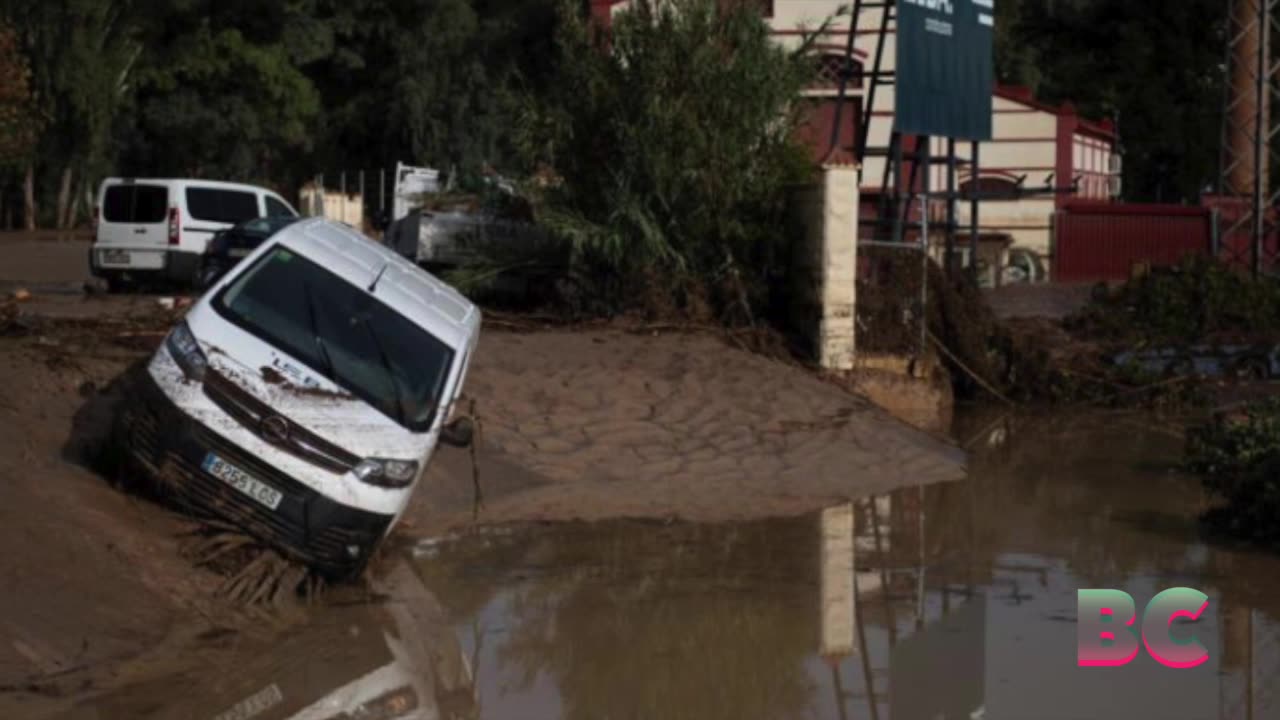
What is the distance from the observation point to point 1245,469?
14.3 meters

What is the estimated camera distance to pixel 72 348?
49.9ft

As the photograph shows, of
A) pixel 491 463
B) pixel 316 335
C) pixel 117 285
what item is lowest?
pixel 491 463

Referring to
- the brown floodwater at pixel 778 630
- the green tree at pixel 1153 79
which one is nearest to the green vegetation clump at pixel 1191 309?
the brown floodwater at pixel 778 630

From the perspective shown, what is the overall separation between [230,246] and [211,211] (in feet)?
12.7

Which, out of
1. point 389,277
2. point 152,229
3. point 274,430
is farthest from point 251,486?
point 152,229

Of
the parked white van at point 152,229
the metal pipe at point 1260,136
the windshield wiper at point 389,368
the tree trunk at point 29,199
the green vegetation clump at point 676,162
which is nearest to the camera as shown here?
the windshield wiper at point 389,368

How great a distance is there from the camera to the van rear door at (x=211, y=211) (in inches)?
1148

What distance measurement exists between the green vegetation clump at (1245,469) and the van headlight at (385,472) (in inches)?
257

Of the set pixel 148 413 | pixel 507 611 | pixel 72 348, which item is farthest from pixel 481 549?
pixel 72 348

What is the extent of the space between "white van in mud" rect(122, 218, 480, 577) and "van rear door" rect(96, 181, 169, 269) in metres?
17.9

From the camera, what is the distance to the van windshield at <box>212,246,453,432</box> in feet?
37.1

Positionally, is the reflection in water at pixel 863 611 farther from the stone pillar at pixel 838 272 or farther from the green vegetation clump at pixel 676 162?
the green vegetation clump at pixel 676 162

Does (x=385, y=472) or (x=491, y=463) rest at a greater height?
(x=385, y=472)

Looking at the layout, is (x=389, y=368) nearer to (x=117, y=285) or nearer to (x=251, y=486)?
(x=251, y=486)
